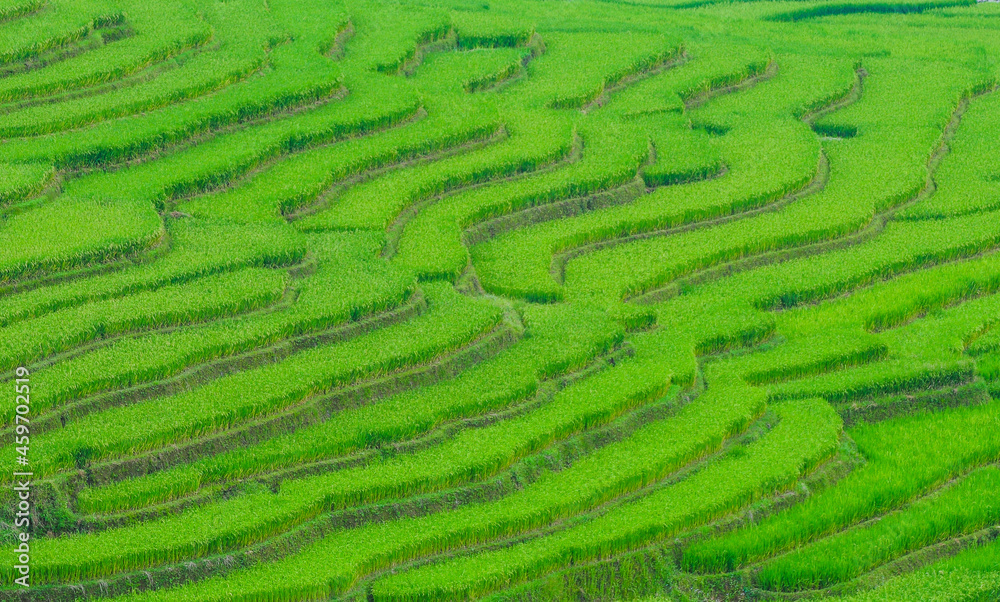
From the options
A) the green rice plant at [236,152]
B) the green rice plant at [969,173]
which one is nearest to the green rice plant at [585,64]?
the green rice plant at [236,152]

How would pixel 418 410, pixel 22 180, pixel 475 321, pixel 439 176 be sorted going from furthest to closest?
1. pixel 439 176
2. pixel 22 180
3. pixel 475 321
4. pixel 418 410

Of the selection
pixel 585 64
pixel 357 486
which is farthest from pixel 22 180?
pixel 585 64

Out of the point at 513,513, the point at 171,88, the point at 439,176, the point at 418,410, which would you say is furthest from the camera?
the point at 171,88

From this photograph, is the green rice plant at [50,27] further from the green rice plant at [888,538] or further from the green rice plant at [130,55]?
the green rice plant at [888,538]

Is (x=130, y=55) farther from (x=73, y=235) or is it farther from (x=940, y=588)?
(x=940, y=588)

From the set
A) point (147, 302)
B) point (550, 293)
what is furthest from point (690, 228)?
point (147, 302)

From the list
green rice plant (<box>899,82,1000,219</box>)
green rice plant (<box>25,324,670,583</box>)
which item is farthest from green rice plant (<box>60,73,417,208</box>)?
green rice plant (<box>899,82,1000,219</box>)

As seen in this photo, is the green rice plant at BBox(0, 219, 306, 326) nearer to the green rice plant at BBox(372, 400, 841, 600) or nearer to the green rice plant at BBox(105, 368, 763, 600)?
the green rice plant at BBox(105, 368, 763, 600)
